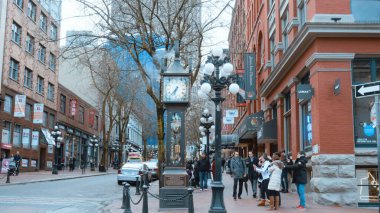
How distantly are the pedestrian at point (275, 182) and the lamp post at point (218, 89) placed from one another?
7.38 feet

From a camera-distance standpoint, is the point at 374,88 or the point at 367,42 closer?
the point at 374,88

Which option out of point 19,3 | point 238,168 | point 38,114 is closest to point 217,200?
point 238,168

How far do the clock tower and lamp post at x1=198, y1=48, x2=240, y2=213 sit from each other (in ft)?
3.11

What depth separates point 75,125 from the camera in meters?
61.6

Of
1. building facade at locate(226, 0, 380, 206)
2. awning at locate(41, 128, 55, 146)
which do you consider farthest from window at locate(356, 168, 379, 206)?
awning at locate(41, 128, 55, 146)

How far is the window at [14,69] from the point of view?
133ft

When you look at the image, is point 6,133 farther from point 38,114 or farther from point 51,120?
point 51,120

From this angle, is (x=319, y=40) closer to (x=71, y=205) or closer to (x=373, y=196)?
(x=373, y=196)

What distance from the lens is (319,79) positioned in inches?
649

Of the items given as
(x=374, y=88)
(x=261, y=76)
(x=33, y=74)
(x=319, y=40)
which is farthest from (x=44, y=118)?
(x=374, y=88)

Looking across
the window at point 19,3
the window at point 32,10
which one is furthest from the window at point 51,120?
the window at point 19,3

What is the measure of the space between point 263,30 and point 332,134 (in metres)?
16.4

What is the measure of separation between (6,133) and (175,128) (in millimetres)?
27546

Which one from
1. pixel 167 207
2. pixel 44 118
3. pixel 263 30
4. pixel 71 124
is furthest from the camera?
pixel 71 124
